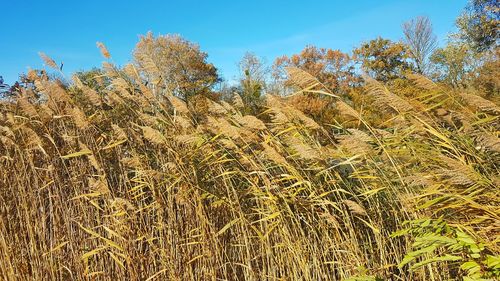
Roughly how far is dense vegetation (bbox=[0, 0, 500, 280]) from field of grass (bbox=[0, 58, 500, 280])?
0.01 meters

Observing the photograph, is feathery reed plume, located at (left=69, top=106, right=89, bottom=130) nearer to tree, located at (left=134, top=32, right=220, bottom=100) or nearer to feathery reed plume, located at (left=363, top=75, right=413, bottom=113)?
feathery reed plume, located at (left=363, top=75, right=413, bottom=113)

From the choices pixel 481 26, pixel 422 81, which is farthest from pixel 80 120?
pixel 481 26

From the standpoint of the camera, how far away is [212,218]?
2.89 metres

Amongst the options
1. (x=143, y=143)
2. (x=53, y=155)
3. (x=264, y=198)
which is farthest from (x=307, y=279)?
(x=53, y=155)

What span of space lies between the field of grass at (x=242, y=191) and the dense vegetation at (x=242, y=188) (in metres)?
0.01

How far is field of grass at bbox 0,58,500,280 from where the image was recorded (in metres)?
2.53

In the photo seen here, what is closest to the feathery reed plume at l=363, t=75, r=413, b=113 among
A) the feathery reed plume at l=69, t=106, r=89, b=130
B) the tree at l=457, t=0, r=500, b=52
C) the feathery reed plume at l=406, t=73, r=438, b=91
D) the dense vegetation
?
the dense vegetation

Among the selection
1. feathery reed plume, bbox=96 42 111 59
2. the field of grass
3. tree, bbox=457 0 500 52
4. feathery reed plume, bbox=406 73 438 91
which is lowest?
the field of grass

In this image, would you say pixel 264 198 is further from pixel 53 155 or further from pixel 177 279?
pixel 53 155

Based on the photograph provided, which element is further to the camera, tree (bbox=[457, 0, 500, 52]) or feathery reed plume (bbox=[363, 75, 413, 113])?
tree (bbox=[457, 0, 500, 52])

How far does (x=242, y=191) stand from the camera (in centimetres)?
287

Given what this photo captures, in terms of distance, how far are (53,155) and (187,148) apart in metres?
1.07

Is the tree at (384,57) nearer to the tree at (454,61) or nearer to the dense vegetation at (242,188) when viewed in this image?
the tree at (454,61)

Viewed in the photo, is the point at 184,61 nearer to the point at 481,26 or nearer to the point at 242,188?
the point at 481,26
